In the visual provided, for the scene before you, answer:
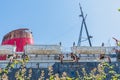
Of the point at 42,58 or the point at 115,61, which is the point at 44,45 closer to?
→ the point at 42,58

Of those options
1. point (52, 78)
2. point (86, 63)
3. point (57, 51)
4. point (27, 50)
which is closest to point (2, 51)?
point (27, 50)

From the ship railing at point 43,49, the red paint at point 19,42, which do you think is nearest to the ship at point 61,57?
the ship railing at point 43,49

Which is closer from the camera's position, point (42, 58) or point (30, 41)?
point (42, 58)

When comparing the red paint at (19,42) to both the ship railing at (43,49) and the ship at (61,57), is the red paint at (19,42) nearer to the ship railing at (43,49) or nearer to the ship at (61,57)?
the ship at (61,57)

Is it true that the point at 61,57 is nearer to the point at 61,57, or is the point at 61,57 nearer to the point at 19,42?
the point at 61,57

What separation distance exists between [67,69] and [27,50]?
349 centimetres

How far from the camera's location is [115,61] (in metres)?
25.0

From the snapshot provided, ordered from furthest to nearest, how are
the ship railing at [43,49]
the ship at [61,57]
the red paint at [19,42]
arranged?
1. the red paint at [19,42]
2. the ship railing at [43,49]
3. the ship at [61,57]

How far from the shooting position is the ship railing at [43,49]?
2708 cm

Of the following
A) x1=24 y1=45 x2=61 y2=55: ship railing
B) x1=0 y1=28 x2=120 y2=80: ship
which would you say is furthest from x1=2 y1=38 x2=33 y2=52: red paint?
x1=24 y1=45 x2=61 y2=55: ship railing

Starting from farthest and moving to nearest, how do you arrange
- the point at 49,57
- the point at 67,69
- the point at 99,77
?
1. the point at 49,57
2. the point at 67,69
3. the point at 99,77

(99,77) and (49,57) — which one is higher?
(49,57)

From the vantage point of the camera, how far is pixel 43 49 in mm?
27594

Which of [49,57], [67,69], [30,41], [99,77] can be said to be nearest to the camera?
[99,77]
